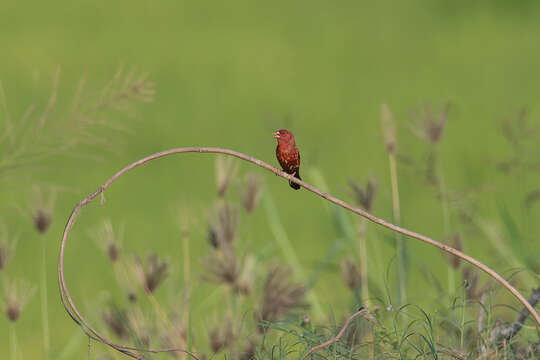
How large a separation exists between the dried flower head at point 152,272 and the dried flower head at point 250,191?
19 cm

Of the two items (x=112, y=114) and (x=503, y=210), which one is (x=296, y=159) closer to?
(x=503, y=210)

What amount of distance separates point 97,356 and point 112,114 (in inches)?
67.2

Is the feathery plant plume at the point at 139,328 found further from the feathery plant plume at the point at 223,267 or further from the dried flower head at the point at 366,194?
the dried flower head at the point at 366,194

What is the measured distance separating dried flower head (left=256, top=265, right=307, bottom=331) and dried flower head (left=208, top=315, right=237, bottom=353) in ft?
0.18

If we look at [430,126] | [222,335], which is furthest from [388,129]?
[222,335]

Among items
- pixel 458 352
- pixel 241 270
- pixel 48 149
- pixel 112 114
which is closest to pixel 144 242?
pixel 112 114

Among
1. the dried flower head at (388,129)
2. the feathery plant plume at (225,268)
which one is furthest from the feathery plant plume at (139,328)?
the dried flower head at (388,129)

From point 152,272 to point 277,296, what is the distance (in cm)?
24

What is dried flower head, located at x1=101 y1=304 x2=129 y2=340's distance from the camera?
62.7 inches

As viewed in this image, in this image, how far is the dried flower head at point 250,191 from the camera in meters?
1.51

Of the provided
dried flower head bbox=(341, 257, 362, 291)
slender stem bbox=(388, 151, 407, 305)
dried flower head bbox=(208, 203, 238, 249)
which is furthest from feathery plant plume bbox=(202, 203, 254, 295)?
slender stem bbox=(388, 151, 407, 305)

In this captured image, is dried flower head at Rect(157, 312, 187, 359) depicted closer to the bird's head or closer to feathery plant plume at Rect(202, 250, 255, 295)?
feathery plant plume at Rect(202, 250, 255, 295)

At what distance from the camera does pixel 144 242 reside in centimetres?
262

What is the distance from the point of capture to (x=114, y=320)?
63.4 inches
